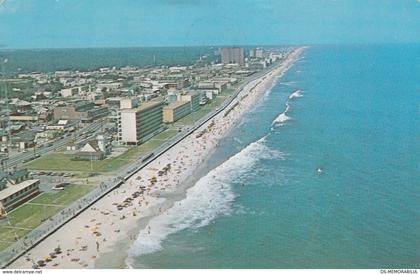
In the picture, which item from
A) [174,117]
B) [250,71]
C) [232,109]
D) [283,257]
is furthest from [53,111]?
[250,71]

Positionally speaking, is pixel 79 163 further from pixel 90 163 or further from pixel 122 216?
pixel 122 216

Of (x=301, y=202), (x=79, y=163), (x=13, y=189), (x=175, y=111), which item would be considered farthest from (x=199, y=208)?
(x=175, y=111)

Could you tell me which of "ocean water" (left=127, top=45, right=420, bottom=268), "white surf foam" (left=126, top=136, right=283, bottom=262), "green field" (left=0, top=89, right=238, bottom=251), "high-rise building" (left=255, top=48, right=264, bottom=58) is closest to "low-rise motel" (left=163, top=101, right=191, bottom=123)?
"green field" (left=0, top=89, right=238, bottom=251)

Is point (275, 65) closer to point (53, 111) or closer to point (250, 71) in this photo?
point (250, 71)

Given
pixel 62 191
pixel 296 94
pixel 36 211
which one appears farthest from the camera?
pixel 296 94

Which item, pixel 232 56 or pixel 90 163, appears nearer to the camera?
pixel 90 163

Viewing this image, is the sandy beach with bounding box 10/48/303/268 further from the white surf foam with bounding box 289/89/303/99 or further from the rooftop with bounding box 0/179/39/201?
the white surf foam with bounding box 289/89/303/99
